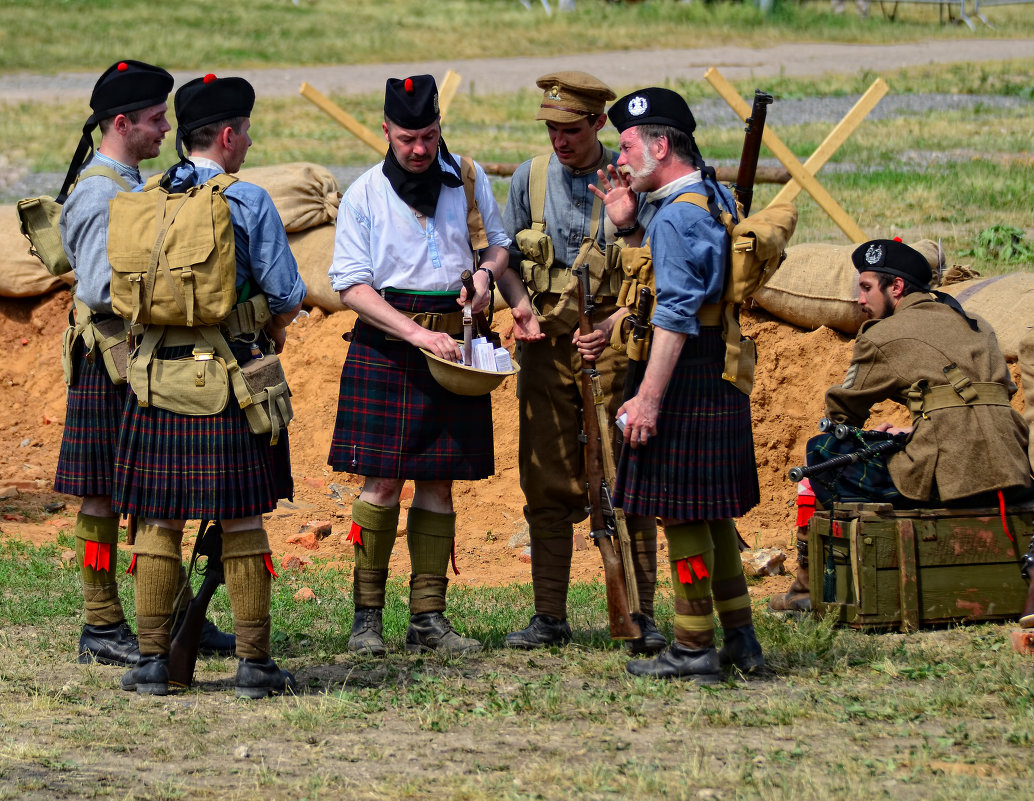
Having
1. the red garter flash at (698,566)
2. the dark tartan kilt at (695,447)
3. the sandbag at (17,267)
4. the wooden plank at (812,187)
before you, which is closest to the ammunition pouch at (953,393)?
the dark tartan kilt at (695,447)

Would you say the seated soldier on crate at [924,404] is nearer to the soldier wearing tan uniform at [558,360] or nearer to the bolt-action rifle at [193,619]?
the soldier wearing tan uniform at [558,360]

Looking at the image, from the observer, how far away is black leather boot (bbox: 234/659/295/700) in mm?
4625

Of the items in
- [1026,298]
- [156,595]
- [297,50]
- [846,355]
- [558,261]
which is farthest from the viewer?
[297,50]

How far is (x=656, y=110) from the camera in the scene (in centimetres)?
455

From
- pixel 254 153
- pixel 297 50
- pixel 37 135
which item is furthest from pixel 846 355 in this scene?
pixel 297 50

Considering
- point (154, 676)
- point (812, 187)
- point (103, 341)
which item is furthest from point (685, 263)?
point (812, 187)

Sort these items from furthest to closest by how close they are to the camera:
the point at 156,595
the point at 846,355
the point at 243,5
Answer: the point at 243,5 < the point at 846,355 < the point at 156,595

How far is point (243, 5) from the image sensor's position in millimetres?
30234

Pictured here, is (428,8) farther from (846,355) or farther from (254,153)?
(846,355)

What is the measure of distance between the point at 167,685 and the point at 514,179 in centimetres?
239

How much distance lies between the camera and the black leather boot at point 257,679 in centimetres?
462

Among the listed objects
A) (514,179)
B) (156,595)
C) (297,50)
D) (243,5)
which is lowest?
(156,595)

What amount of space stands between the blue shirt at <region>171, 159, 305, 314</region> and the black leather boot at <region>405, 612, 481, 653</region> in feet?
4.84

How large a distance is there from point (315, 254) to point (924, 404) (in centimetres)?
535
